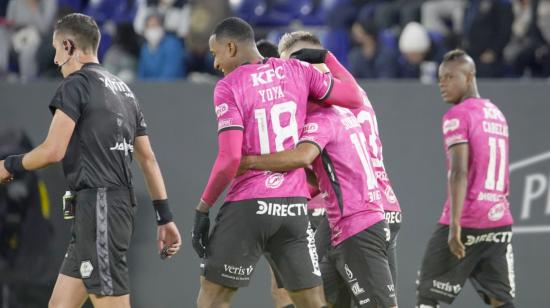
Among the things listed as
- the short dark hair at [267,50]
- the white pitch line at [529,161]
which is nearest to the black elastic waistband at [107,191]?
the short dark hair at [267,50]

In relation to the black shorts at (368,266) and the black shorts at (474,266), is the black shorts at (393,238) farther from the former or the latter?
the black shorts at (474,266)

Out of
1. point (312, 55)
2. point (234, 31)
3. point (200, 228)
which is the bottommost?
point (200, 228)

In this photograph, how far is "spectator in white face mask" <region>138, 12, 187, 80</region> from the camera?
12781mm

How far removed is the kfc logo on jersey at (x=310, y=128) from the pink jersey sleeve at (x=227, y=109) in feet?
1.50

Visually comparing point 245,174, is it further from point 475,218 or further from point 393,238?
point 475,218

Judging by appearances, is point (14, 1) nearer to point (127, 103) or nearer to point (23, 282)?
point (23, 282)

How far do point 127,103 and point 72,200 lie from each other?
2.32ft

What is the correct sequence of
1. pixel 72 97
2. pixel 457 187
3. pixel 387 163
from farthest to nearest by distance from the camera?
pixel 387 163, pixel 457 187, pixel 72 97

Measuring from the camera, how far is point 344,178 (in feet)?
22.9

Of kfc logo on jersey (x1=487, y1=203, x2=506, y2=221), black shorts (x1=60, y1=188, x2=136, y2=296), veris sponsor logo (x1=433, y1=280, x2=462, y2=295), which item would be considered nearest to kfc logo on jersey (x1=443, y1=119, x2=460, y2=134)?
kfc logo on jersey (x1=487, y1=203, x2=506, y2=221)

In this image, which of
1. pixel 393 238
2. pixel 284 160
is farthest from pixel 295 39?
pixel 393 238

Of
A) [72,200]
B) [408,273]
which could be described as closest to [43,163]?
[72,200]

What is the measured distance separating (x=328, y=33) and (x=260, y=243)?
279 inches

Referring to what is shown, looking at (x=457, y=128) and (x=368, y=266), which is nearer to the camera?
(x=368, y=266)
